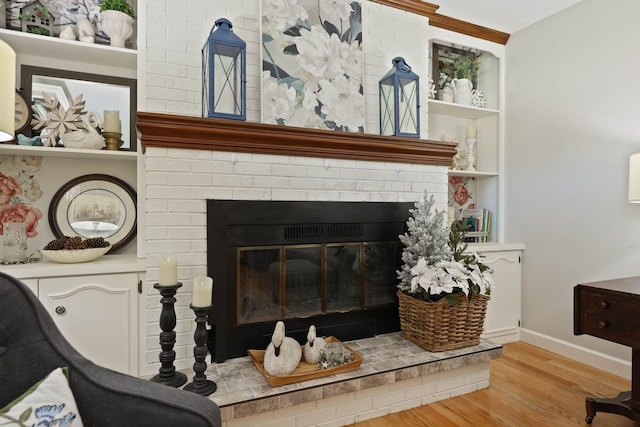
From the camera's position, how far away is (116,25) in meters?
2.02

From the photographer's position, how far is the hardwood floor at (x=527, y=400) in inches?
73.8

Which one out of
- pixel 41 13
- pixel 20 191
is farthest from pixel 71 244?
pixel 41 13

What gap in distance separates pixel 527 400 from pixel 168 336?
2001mm

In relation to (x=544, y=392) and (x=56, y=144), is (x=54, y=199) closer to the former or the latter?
(x=56, y=144)

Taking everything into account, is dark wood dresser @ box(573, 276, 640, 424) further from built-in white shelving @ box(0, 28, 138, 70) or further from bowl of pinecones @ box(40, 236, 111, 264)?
built-in white shelving @ box(0, 28, 138, 70)

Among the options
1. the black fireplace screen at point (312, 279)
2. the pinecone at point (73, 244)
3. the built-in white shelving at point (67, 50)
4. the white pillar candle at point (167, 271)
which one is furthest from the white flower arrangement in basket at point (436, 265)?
the built-in white shelving at point (67, 50)

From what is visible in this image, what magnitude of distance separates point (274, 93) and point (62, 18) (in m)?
1.24

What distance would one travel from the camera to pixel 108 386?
1.01 meters

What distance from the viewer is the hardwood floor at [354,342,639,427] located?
1.87 meters

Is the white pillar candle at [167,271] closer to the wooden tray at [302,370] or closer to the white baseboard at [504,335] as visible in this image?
the wooden tray at [302,370]

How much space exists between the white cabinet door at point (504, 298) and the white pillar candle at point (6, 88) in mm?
2919

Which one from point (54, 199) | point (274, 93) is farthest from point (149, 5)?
point (54, 199)

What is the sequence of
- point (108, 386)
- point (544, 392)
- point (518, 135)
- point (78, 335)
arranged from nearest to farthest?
point (108, 386) < point (78, 335) < point (544, 392) < point (518, 135)

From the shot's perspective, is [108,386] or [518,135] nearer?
[108,386]
